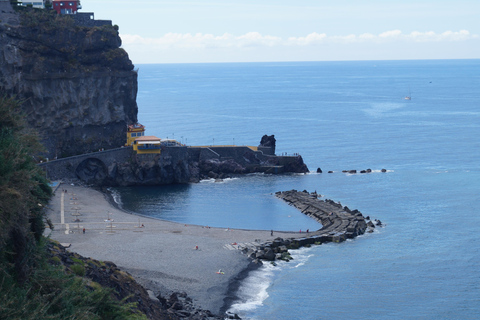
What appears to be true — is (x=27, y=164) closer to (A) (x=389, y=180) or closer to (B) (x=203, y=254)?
(B) (x=203, y=254)

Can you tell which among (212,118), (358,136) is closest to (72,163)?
(358,136)

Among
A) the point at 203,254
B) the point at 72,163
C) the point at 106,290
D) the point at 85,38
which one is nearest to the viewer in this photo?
the point at 106,290

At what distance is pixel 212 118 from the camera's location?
167m

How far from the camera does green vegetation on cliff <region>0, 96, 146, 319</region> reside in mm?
28891

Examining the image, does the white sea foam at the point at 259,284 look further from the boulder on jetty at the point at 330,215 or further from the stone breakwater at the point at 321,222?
the boulder on jetty at the point at 330,215

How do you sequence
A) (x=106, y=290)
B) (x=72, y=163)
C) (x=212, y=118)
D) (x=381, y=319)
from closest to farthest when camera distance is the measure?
(x=106, y=290)
(x=381, y=319)
(x=72, y=163)
(x=212, y=118)

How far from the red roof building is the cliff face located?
439cm

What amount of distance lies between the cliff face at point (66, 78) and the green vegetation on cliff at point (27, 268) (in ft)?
187

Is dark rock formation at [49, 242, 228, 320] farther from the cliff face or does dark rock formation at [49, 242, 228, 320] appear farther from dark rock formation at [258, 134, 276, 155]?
dark rock formation at [258, 134, 276, 155]

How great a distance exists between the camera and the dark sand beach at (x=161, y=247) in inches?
2063

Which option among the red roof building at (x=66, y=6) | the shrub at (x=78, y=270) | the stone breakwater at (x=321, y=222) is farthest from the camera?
the red roof building at (x=66, y=6)

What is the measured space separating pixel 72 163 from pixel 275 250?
40.0 m

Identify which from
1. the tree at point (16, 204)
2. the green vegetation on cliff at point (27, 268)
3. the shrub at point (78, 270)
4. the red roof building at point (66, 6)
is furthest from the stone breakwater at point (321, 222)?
the red roof building at point (66, 6)

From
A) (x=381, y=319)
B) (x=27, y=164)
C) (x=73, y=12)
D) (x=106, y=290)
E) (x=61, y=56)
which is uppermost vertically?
(x=73, y=12)
